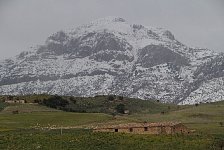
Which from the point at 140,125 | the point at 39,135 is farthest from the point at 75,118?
the point at 39,135

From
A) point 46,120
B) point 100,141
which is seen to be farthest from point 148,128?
point 46,120

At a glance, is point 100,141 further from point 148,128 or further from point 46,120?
point 46,120

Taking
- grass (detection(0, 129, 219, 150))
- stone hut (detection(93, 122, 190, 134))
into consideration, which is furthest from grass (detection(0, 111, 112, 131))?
grass (detection(0, 129, 219, 150))

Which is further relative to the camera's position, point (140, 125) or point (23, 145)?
point (140, 125)

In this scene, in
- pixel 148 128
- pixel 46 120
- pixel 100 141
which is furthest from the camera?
pixel 46 120

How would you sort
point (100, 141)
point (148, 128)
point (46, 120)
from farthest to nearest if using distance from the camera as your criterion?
point (46, 120) → point (148, 128) → point (100, 141)

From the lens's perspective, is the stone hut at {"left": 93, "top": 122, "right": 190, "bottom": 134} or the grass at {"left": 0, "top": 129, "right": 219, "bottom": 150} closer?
the grass at {"left": 0, "top": 129, "right": 219, "bottom": 150}

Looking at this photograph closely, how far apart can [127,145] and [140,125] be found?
25391 mm

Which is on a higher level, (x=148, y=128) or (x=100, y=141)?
(x=148, y=128)

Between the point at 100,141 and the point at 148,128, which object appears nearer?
the point at 100,141

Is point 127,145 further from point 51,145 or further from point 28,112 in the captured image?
point 28,112

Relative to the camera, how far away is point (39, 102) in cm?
19388

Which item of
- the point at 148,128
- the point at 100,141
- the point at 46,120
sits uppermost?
the point at 46,120

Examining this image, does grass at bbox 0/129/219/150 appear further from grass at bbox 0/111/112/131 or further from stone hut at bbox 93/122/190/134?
grass at bbox 0/111/112/131
